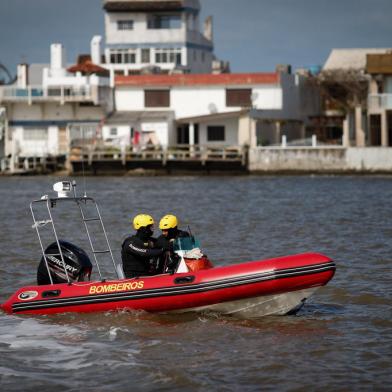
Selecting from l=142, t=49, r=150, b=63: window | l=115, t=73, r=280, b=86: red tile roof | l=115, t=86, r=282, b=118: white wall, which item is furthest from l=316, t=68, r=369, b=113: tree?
l=142, t=49, r=150, b=63: window

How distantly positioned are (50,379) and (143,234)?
3.68m

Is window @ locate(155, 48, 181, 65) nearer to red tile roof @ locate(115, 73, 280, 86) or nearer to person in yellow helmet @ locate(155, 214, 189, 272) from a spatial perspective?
red tile roof @ locate(115, 73, 280, 86)

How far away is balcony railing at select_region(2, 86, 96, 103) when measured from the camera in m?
62.8

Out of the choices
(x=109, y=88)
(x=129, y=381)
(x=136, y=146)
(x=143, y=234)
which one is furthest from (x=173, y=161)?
(x=129, y=381)

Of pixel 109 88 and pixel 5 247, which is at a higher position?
pixel 109 88

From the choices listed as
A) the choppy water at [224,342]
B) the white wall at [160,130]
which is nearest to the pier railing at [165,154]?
the white wall at [160,130]

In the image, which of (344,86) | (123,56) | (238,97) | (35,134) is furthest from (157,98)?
(123,56)

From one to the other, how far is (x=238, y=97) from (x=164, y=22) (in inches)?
597

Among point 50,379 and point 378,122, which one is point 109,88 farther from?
point 50,379

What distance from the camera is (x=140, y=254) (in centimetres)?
1550

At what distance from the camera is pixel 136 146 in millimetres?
58000

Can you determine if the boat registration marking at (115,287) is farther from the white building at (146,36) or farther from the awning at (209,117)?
the white building at (146,36)

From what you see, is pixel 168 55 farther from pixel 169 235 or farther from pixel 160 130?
pixel 169 235

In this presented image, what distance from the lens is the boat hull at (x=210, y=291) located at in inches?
574
